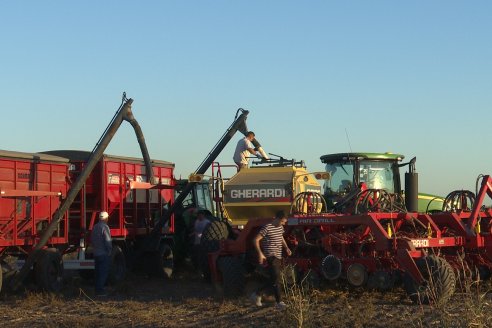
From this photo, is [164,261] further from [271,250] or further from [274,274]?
[274,274]

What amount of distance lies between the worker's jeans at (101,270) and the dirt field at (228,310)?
0.93 ft

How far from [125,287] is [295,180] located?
3733 millimetres

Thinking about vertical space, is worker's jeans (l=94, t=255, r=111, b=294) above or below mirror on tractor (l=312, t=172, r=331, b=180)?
below

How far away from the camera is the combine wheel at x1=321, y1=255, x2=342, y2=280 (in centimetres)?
1254

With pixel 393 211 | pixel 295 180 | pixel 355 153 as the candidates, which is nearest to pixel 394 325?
pixel 393 211

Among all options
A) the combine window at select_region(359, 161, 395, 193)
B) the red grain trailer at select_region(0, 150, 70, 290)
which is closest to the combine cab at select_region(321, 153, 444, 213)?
the combine window at select_region(359, 161, 395, 193)

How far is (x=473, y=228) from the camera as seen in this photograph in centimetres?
1344

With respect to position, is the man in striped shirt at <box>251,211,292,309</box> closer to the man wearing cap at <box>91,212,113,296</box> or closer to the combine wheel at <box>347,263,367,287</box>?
the combine wheel at <box>347,263,367,287</box>

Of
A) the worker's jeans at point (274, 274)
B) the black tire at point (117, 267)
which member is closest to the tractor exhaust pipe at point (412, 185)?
the worker's jeans at point (274, 274)

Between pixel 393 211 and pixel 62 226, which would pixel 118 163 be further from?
pixel 393 211

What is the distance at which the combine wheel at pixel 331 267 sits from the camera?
1254 centimetres

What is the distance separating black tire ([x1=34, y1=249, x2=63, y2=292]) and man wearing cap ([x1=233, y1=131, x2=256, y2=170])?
12.9ft

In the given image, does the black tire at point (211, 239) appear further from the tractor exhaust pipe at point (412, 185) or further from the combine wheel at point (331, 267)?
the tractor exhaust pipe at point (412, 185)

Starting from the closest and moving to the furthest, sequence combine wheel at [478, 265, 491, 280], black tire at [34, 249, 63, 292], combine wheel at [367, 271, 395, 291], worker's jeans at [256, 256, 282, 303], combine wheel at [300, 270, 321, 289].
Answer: worker's jeans at [256, 256, 282, 303] < combine wheel at [367, 271, 395, 291] < combine wheel at [300, 270, 321, 289] < combine wheel at [478, 265, 491, 280] < black tire at [34, 249, 63, 292]
